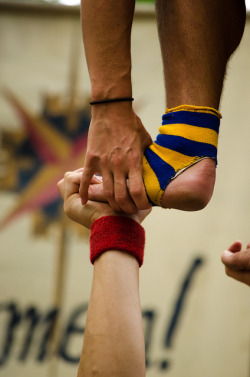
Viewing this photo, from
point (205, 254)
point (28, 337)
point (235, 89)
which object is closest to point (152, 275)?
point (205, 254)

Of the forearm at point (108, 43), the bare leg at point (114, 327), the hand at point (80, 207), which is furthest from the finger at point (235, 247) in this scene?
the forearm at point (108, 43)

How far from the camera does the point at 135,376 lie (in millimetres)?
903

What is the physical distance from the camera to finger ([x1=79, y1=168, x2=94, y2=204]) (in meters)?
1.03

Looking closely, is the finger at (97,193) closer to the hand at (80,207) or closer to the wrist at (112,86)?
the hand at (80,207)

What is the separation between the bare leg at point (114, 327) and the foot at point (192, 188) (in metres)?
0.17

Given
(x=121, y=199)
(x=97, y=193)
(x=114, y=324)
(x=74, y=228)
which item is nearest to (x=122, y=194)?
(x=121, y=199)

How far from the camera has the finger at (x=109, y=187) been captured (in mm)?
995

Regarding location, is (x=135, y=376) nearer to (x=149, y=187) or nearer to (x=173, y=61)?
(x=149, y=187)

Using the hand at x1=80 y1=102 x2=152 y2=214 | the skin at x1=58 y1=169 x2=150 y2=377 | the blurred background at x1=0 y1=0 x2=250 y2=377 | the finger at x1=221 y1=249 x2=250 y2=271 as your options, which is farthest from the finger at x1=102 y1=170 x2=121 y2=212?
the blurred background at x1=0 y1=0 x2=250 y2=377

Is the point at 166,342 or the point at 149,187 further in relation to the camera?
the point at 166,342

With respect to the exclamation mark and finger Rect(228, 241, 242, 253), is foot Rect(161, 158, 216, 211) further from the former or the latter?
the exclamation mark

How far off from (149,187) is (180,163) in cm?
8

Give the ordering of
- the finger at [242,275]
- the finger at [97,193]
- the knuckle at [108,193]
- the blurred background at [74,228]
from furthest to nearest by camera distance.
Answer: the blurred background at [74,228], the finger at [242,275], the finger at [97,193], the knuckle at [108,193]

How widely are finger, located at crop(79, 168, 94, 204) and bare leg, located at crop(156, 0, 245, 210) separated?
170 millimetres
